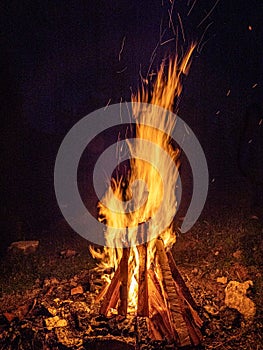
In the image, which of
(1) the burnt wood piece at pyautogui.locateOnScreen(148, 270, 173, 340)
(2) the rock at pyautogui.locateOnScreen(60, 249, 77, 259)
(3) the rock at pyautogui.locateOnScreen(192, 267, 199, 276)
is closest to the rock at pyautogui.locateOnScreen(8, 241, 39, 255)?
(2) the rock at pyautogui.locateOnScreen(60, 249, 77, 259)

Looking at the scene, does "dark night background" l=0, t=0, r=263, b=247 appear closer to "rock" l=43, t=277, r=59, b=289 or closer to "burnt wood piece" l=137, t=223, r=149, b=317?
"rock" l=43, t=277, r=59, b=289

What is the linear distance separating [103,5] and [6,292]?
7411mm

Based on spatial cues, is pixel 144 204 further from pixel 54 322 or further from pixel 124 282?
pixel 54 322

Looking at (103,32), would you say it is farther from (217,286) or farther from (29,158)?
(217,286)

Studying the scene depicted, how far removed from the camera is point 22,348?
3408 millimetres

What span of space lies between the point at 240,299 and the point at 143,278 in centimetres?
131

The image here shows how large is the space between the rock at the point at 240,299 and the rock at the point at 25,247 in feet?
12.5

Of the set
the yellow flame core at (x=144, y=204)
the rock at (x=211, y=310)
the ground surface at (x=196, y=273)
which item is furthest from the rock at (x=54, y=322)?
the rock at (x=211, y=310)

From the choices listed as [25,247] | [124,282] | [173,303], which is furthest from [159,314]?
[25,247]

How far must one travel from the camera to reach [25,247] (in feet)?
21.2

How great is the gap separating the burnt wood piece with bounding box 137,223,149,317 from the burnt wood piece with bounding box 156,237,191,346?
0.22 m

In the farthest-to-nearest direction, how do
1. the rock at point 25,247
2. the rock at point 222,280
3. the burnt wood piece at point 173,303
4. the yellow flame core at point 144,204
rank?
the rock at point 25,247, the rock at point 222,280, the yellow flame core at point 144,204, the burnt wood piece at point 173,303

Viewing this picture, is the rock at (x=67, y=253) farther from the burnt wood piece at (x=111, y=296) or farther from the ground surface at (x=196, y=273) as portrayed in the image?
the burnt wood piece at (x=111, y=296)

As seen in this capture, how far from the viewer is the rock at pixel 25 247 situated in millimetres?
6434
